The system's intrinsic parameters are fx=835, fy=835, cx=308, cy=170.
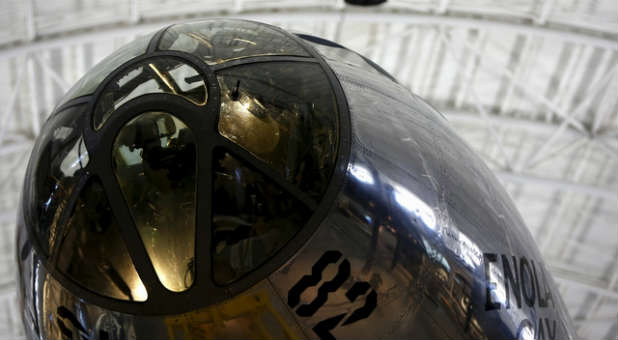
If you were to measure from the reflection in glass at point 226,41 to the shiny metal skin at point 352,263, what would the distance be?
4cm

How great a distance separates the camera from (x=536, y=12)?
20.1 meters

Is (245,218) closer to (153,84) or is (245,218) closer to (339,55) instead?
(153,84)

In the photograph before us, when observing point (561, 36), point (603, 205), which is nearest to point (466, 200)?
point (561, 36)

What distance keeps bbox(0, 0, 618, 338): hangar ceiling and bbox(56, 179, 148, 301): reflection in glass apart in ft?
49.8

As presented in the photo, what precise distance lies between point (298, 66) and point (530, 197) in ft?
84.5

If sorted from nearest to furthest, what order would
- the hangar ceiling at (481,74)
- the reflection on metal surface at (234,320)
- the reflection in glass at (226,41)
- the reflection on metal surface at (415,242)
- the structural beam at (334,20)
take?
1. the reflection on metal surface at (234,320)
2. the reflection on metal surface at (415,242)
3. the reflection in glass at (226,41)
4. the structural beam at (334,20)
5. the hangar ceiling at (481,74)

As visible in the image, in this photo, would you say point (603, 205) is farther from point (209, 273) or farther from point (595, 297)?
point (209, 273)

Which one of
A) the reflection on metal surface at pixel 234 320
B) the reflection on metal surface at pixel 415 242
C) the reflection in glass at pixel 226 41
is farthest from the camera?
the reflection in glass at pixel 226 41

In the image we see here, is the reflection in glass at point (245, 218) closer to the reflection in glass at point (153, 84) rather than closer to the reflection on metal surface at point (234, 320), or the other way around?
the reflection on metal surface at point (234, 320)

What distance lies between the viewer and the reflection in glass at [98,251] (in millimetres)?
3297

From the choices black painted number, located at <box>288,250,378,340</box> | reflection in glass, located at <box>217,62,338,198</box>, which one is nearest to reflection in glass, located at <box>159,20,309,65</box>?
reflection in glass, located at <box>217,62,338,198</box>

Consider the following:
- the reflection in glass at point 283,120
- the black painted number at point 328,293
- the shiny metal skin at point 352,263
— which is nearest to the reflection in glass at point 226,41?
the shiny metal skin at point 352,263

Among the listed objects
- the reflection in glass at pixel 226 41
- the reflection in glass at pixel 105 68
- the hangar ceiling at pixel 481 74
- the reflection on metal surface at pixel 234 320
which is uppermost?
the reflection in glass at pixel 226 41

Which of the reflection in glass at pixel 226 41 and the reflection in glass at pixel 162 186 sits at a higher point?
the reflection in glass at pixel 226 41
